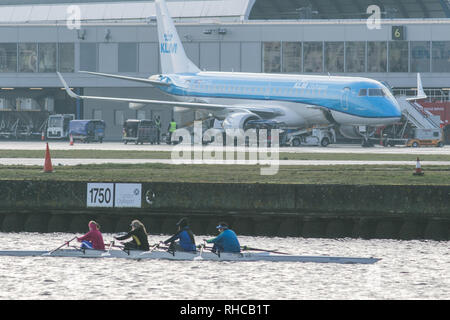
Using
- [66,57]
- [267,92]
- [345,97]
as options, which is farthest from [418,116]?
[66,57]

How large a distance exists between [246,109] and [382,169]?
35.6 metres

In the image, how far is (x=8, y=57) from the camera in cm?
11362

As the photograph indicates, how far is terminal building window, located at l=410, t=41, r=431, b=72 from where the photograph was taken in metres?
104

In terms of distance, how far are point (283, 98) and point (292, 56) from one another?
22605 mm

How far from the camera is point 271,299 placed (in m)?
30.1

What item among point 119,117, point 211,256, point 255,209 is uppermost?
point 119,117

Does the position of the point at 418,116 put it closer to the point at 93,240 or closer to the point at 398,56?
the point at 398,56

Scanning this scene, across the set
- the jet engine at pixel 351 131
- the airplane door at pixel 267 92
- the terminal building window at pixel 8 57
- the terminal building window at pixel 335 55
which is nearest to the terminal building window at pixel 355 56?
the terminal building window at pixel 335 55

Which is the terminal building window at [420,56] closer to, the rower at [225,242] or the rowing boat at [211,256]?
the rowing boat at [211,256]

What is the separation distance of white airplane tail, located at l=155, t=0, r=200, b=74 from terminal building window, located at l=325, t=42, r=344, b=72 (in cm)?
1695

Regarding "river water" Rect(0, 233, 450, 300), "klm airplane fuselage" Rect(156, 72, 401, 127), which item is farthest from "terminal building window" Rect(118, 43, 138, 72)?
"river water" Rect(0, 233, 450, 300)
